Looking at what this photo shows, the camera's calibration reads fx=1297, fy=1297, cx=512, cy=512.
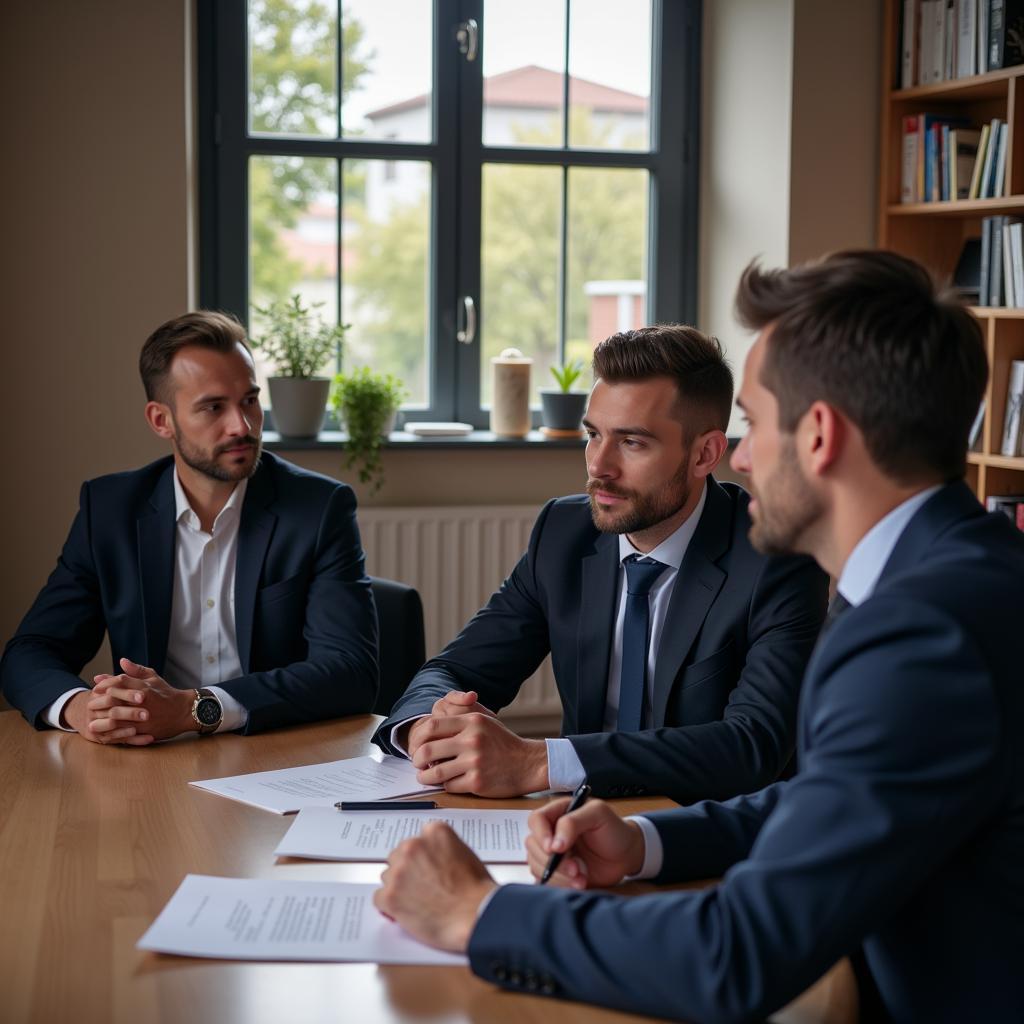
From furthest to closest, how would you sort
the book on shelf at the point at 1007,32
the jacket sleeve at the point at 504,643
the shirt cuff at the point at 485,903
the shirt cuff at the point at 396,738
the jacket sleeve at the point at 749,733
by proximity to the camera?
1. the book on shelf at the point at 1007,32
2. the jacket sleeve at the point at 504,643
3. the shirt cuff at the point at 396,738
4. the jacket sleeve at the point at 749,733
5. the shirt cuff at the point at 485,903

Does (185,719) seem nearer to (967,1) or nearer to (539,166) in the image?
(539,166)

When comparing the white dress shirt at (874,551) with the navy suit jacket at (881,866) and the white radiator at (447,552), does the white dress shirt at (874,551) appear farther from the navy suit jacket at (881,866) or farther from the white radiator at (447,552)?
the white radiator at (447,552)

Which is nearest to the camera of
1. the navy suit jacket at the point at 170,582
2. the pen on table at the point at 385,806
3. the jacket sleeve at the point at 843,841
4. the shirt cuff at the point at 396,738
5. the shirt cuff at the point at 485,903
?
the jacket sleeve at the point at 843,841

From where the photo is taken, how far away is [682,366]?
2230 mm

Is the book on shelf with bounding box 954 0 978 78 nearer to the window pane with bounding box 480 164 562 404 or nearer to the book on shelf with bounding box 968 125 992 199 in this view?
the book on shelf with bounding box 968 125 992 199

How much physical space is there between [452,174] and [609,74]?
→ 64 centimetres

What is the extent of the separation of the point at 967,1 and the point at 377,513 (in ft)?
7.55

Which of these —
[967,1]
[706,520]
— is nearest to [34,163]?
[706,520]

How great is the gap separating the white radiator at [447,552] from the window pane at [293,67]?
4.10ft

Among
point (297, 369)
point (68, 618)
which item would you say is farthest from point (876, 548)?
point (297, 369)

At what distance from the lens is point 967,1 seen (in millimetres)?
3801

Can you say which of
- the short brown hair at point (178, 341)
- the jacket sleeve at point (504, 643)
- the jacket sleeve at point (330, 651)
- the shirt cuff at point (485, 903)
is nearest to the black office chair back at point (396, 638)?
the jacket sleeve at point (330, 651)

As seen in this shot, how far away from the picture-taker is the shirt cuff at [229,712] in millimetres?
2084

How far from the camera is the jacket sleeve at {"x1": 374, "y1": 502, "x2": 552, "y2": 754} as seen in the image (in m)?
2.32
